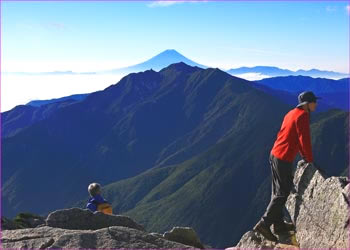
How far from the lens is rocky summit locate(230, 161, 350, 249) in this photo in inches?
576

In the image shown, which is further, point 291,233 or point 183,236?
point 183,236

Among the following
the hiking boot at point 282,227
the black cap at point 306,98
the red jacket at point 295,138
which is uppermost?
the black cap at point 306,98

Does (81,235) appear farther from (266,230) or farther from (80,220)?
(266,230)

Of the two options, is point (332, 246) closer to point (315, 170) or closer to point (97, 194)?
point (315, 170)

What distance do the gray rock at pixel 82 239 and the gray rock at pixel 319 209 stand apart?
454cm

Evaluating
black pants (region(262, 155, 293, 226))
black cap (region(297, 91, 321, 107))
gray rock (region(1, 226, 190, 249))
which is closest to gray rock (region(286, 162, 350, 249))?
black pants (region(262, 155, 293, 226))

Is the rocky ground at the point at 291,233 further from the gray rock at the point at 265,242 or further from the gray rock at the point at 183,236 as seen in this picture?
the gray rock at the point at 183,236

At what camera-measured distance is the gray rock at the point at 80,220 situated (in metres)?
18.2

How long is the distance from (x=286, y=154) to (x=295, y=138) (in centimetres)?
66

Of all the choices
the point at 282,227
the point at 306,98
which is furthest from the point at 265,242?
the point at 306,98

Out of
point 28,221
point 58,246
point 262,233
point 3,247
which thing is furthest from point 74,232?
point 28,221

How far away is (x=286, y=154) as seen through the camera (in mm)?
16172

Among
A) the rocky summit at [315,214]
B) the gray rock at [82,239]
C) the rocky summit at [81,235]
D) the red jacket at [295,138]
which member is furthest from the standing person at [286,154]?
the gray rock at [82,239]

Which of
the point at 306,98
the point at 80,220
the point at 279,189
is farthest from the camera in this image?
the point at 80,220
